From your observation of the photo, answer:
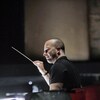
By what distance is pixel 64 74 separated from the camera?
99.9 inches

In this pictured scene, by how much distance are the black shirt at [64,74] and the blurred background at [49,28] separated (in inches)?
145

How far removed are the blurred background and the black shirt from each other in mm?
3679

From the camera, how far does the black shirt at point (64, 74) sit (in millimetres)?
2502

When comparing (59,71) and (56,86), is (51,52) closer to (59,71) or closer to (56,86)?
(59,71)

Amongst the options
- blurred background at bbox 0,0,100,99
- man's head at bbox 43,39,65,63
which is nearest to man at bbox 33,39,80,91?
man's head at bbox 43,39,65,63

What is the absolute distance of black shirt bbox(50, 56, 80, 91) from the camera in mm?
2502

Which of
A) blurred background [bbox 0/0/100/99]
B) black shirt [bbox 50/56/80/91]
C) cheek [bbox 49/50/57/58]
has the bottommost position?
black shirt [bbox 50/56/80/91]

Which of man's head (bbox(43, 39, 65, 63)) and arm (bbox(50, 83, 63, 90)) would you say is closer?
arm (bbox(50, 83, 63, 90))

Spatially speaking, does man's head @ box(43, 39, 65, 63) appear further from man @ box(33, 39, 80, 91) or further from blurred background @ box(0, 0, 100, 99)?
blurred background @ box(0, 0, 100, 99)

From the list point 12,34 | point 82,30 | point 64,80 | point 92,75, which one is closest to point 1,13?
point 12,34

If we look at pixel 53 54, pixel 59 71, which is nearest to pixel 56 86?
pixel 59 71

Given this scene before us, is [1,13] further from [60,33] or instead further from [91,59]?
[91,59]

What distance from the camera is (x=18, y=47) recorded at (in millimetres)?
6383

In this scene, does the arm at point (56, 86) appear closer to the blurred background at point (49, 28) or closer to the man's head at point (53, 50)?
the man's head at point (53, 50)
